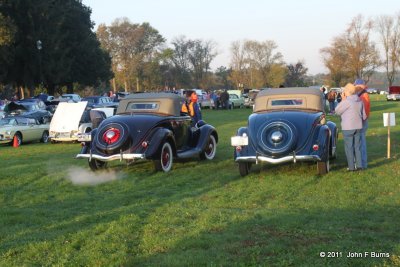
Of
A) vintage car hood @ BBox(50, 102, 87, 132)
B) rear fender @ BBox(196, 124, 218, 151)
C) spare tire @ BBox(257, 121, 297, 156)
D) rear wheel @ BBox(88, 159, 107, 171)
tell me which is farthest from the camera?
vintage car hood @ BBox(50, 102, 87, 132)

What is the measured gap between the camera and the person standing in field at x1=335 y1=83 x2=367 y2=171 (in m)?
10.2

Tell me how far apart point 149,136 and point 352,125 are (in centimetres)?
411

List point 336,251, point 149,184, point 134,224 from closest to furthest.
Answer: point 336,251, point 134,224, point 149,184

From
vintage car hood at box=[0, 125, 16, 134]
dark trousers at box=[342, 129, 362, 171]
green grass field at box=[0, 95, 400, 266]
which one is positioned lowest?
green grass field at box=[0, 95, 400, 266]

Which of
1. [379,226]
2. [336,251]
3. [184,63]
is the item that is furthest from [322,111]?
[184,63]

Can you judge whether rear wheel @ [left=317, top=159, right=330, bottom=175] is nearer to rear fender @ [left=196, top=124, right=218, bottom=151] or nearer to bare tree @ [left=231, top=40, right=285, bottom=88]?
rear fender @ [left=196, top=124, right=218, bottom=151]

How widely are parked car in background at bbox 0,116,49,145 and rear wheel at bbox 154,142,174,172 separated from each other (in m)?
9.94

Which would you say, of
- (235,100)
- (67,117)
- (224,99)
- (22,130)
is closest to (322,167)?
(67,117)

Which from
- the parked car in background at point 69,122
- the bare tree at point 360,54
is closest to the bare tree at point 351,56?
the bare tree at point 360,54

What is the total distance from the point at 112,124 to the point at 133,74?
72.4 meters

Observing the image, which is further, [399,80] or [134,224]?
[399,80]

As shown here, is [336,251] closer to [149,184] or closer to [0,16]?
[149,184]

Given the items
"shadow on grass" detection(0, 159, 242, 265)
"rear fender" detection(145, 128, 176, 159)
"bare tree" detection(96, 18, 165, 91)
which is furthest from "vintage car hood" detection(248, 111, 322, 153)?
"bare tree" detection(96, 18, 165, 91)

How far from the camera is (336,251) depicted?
203 inches
